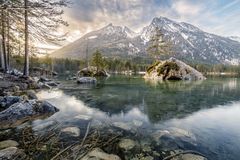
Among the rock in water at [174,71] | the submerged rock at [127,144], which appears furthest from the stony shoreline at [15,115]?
the rock in water at [174,71]

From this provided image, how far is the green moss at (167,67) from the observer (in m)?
43.8

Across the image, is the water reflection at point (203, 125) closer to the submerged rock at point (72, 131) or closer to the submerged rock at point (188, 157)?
the submerged rock at point (188, 157)

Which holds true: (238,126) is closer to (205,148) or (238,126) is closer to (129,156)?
(205,148)

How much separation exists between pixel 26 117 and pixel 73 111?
263cm

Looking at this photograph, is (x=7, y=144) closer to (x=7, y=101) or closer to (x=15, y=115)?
(x=15, y=115)

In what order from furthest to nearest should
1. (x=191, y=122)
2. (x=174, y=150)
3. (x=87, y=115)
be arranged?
1. (x=87, y=115)
2. (x=191, y=122)
3. (x=174, y=150)

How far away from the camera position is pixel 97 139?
617 cm

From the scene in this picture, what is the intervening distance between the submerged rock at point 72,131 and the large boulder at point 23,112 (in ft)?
7.31

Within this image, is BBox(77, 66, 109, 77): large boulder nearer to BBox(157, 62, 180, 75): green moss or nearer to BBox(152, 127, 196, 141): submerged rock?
BBox(157, 62, 180, 75): green moss

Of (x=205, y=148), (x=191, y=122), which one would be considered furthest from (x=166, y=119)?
(x=205, y=148)

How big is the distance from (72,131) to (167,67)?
40561 mm

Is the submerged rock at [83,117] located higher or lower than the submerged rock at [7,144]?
lower

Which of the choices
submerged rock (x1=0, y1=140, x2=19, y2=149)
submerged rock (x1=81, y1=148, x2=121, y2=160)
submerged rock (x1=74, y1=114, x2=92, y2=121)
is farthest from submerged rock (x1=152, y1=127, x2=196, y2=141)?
submerged rock (x1=0, y1=140, x2=19, y2=149)

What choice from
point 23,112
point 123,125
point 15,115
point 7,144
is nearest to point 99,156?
point 7,144
